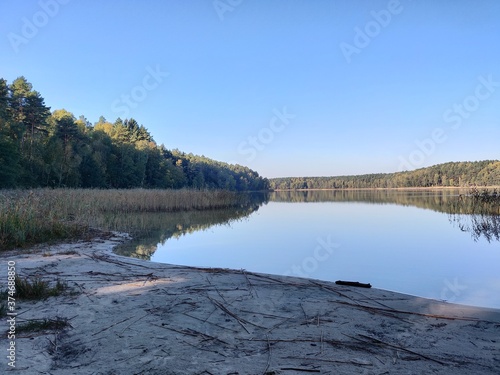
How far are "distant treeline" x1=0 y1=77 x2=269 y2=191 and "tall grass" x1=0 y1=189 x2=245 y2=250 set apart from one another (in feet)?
20.4

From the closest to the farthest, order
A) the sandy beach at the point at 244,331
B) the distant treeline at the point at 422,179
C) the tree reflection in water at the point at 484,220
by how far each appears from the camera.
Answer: the sandy beach at the point at 244,331, the tree reflection in water at the point at 484,220, the distant treeline at the point at 422,179

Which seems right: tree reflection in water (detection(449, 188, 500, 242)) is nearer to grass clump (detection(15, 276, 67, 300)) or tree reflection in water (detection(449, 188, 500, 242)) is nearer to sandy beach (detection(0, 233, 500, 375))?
sandy beach (detection(0, 233, 500, 375))

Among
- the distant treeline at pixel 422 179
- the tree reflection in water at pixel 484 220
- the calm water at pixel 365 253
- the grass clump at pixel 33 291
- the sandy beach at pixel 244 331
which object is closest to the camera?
the sandy beach at pixel 244 331

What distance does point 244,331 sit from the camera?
117 inches

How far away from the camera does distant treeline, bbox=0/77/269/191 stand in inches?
993

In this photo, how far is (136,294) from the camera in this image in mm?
4020

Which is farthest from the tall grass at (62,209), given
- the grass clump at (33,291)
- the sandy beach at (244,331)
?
the grass clump at (33,291)

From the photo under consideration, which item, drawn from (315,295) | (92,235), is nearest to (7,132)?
(92,235)

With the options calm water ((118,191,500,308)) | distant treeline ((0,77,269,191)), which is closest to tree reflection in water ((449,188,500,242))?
calm water ((118,191,500,308))

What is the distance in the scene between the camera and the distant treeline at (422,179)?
1596 inches

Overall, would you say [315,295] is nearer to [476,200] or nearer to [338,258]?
[338,258]

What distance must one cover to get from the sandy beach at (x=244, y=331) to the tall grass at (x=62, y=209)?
3.44 m

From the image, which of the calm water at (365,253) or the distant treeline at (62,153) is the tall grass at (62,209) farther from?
the distant treeline at (62,153)

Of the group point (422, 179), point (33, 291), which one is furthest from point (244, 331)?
point (422, 179)
